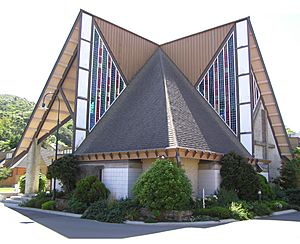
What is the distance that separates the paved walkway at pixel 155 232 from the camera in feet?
31.3

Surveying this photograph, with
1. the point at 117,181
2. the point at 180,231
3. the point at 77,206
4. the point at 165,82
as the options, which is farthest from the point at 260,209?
the point at 165,82

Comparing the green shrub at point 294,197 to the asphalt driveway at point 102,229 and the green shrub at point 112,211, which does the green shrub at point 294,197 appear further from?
the green shrub at point 112,211

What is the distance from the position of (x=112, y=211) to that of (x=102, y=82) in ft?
37.6

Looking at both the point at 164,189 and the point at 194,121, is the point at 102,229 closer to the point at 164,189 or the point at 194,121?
the point at 164,189

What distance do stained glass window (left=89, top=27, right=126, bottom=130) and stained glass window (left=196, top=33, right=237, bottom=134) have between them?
6357 mm

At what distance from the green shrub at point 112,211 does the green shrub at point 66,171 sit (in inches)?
173

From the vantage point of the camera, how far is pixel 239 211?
14.6m

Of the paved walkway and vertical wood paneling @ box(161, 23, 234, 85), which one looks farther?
vertical wood paneling @ box(161, 23, 234, 85)

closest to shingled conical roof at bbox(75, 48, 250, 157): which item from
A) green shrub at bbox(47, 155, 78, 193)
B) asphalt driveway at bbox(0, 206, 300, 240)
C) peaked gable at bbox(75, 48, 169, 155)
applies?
peaked gable at bbox(75, 48, 169, 155)

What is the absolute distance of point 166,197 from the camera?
13.5m

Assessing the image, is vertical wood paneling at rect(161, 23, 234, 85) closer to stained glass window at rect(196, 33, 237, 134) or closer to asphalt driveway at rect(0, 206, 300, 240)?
stained glass window at rect(196, 33, 237, 134)

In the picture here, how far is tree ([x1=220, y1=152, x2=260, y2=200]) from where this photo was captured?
17.5 metres

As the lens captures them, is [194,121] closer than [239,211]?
No

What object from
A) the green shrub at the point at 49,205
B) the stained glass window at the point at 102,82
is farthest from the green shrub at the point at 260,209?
the stained glass window at the point at 102,82
